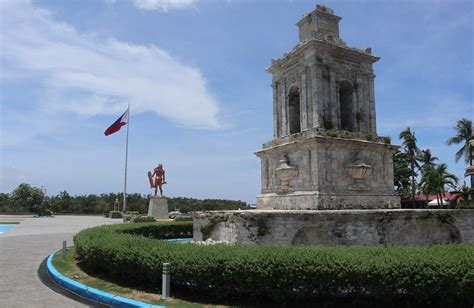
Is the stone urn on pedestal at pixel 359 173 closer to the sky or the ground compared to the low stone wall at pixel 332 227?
closer to the sky

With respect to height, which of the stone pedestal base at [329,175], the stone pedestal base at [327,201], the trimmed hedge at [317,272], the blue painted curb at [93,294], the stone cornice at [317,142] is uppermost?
the stone cornice at [317,142]

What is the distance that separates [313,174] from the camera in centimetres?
1438

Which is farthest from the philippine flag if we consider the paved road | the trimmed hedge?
the trimmed hedge

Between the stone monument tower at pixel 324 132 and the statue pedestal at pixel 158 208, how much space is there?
2079cm

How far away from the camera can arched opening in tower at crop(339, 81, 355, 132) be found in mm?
16942

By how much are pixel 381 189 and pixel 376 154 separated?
4.76ft

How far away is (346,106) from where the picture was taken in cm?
1742

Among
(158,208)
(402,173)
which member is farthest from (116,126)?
(402,173)

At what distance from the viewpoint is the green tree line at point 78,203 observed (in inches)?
2662

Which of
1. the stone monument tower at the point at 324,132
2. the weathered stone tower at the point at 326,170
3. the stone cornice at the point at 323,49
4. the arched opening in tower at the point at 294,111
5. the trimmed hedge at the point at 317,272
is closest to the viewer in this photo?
the trimmed hedge at the point at 317,272

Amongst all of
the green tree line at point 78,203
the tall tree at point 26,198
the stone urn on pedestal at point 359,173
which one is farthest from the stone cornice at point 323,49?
the tall tree at point 26,198

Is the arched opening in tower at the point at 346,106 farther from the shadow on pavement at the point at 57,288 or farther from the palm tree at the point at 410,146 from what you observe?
the palm tree at the point at 410,146

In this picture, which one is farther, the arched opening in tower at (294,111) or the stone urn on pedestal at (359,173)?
the arched opening in tower at (294,111)

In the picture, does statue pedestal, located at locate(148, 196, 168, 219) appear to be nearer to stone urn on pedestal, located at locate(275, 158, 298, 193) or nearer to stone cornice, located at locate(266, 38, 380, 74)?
stone cornice, located at locate(266, 38, 380, 74)
